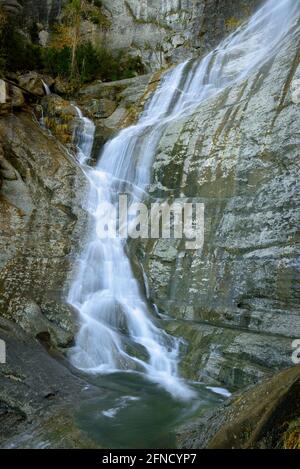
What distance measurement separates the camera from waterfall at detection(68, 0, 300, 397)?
319 inches

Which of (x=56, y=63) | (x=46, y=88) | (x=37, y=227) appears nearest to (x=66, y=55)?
(x=56, y=63)

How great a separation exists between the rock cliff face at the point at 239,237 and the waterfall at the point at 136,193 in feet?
1.73

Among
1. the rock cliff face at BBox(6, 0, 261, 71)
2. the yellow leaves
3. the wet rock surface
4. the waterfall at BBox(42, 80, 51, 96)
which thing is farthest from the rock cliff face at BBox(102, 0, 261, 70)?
the wet rock surface

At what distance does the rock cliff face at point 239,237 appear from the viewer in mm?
7566

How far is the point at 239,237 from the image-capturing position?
8.71 meters

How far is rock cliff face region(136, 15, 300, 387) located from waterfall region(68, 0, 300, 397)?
53 centimetres

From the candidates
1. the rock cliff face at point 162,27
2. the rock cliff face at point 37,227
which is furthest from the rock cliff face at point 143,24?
the rock cliff face at point 37,227

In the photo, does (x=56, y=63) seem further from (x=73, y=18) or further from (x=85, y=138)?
(x=85, y=138)

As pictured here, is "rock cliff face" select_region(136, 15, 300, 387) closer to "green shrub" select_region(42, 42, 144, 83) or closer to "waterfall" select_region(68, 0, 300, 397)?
"waterfall" select_region(68, 0, 300, 397)

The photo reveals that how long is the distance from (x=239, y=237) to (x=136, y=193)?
3.77m

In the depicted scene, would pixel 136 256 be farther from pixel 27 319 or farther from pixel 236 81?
pixel 236 81

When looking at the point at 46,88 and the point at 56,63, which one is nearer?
the point at 46,88

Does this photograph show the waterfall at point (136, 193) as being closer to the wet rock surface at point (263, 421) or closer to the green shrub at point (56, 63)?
the wet rock surface at point (263, 421)
